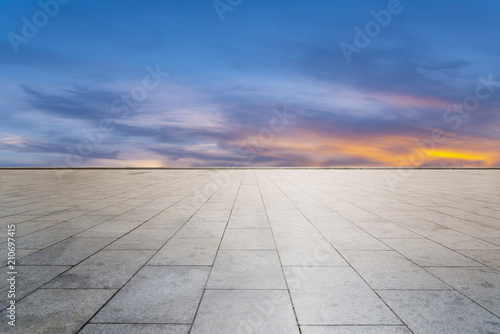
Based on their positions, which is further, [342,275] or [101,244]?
[101,244]

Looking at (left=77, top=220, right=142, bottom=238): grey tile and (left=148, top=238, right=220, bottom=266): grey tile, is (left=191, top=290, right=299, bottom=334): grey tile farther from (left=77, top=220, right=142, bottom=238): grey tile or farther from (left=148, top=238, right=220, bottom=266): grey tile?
(left=77, top=220, right=142, bottom=238): grey tile

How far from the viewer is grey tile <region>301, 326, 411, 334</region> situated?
3.08 m

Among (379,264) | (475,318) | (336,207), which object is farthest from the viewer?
(336,207)

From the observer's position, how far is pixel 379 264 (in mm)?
4934

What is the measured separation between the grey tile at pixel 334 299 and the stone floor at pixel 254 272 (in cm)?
2

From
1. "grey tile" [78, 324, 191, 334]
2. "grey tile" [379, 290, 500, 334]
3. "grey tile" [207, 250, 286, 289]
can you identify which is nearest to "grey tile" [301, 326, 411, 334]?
"grey tile" [379, 290, 500, 334]

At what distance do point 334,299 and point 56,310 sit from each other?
3.33m

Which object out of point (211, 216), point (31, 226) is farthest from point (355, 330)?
point (31, 226)

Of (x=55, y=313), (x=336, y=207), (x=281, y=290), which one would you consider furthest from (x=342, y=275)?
(x=336, y=207)

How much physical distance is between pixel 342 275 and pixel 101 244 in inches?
181

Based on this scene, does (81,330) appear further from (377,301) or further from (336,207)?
(336,207)

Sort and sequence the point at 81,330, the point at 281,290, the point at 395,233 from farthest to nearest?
the point at 395,233 < the point at 281,290 < the point at 81,330

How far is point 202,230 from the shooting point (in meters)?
7.02

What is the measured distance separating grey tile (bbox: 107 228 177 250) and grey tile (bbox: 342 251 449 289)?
365cm
